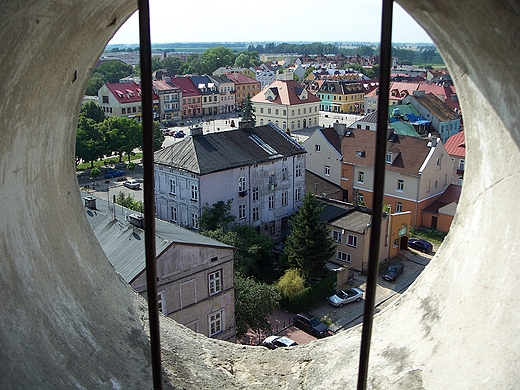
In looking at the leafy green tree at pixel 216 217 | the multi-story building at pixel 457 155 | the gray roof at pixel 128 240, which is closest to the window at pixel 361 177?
the multi-story building at pixel 457 155

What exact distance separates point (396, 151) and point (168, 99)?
25.1 metres

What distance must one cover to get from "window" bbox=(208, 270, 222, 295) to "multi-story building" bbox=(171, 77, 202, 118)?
33606mm

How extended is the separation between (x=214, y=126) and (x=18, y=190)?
128ft

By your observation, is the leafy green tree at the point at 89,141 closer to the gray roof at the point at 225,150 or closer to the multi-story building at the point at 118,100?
the multi-story building at the point at 118,100

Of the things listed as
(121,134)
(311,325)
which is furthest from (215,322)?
(121,134)

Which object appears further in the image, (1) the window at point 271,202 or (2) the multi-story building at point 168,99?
(2) the multi-story building at point 168,99

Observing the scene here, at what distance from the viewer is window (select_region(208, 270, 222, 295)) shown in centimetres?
1080

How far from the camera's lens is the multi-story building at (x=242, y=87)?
48.9m

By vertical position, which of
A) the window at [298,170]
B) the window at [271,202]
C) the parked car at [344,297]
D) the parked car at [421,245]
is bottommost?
the parked car at [344,297]

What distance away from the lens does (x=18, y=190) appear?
6.77 ft

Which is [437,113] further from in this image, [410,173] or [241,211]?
[241,211]

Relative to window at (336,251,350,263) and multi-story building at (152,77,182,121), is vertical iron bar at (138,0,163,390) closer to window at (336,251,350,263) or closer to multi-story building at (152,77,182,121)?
window at (336,251,350,263)

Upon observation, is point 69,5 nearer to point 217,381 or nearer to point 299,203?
point 217,381

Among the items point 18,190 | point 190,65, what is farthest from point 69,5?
point 190,65
